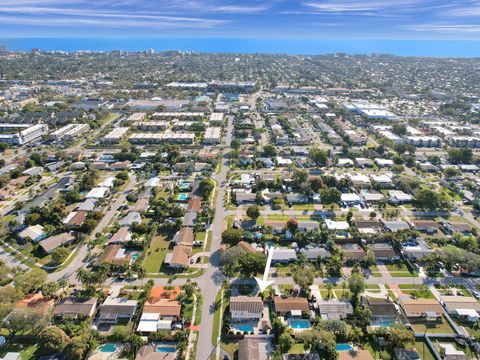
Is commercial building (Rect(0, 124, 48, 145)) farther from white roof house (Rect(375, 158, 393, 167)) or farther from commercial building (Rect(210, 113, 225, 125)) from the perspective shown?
white roof house (Rect(375, 158, 393, 167))

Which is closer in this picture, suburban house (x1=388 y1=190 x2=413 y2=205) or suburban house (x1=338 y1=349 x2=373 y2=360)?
suburban house (x1=338 y1=349 x2=373 y2=360)

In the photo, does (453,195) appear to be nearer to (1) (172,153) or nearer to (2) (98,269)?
(1) (172,153)

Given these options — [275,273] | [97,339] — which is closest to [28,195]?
[97,339]

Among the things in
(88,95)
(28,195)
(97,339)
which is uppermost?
(88,95)

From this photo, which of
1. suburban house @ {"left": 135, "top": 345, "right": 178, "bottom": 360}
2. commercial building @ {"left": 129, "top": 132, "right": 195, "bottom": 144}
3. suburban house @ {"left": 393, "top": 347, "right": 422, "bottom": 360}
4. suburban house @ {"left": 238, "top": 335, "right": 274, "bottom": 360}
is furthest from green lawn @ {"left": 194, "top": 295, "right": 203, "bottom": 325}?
commercial building @ {"left": 129, "top": 132, "right": 195, "bottom": 144}

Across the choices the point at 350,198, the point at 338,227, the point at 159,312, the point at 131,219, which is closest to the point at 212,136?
the point at 131,219

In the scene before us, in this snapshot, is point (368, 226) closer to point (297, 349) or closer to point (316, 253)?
point (316, 253)

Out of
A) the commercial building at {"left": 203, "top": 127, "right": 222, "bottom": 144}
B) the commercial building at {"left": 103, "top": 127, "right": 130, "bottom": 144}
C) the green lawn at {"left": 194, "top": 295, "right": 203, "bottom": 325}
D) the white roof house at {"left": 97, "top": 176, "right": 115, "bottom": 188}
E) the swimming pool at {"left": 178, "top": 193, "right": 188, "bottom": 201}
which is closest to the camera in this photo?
the green lawn at {"left": 194, "top": 295, "right": 203, "bottom": 325}
